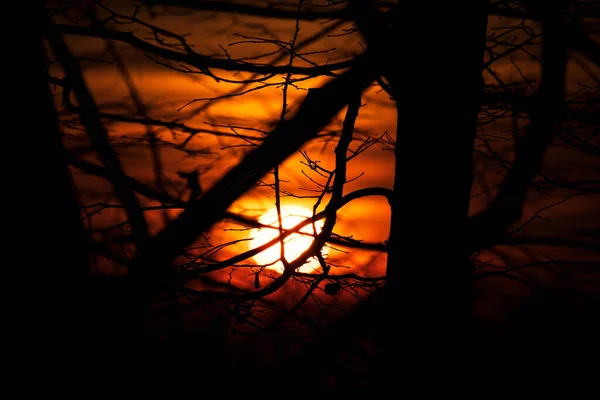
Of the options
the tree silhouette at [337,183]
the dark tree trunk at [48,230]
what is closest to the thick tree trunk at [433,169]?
the tree silhouette at [337,183]

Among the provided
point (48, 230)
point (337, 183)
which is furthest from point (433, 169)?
point (48, 230)

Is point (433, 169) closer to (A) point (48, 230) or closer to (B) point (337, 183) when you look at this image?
(B) point (337, 183)

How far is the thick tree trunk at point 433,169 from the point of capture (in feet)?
6.59

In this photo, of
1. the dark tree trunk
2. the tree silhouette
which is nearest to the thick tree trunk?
the tree silhouette

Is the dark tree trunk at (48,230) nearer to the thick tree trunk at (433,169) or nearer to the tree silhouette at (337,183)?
the tree silhouette at (337,183)

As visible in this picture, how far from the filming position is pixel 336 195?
2500 millimetres

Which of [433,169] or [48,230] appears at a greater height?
[433,169]

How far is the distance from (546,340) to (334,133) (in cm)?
254

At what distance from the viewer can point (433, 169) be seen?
2.13 m

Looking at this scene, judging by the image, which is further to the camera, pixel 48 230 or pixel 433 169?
pixel 48 230

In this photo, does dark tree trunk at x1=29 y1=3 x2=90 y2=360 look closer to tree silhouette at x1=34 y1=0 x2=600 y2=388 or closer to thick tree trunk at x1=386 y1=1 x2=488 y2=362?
tree silhouette at x1=34 y1=0 x2=600 y2=388

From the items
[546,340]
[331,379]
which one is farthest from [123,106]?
[546,340]

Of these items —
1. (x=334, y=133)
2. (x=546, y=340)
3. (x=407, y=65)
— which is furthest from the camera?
(x=546, y=340)

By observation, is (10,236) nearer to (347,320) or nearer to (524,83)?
(347,320)
